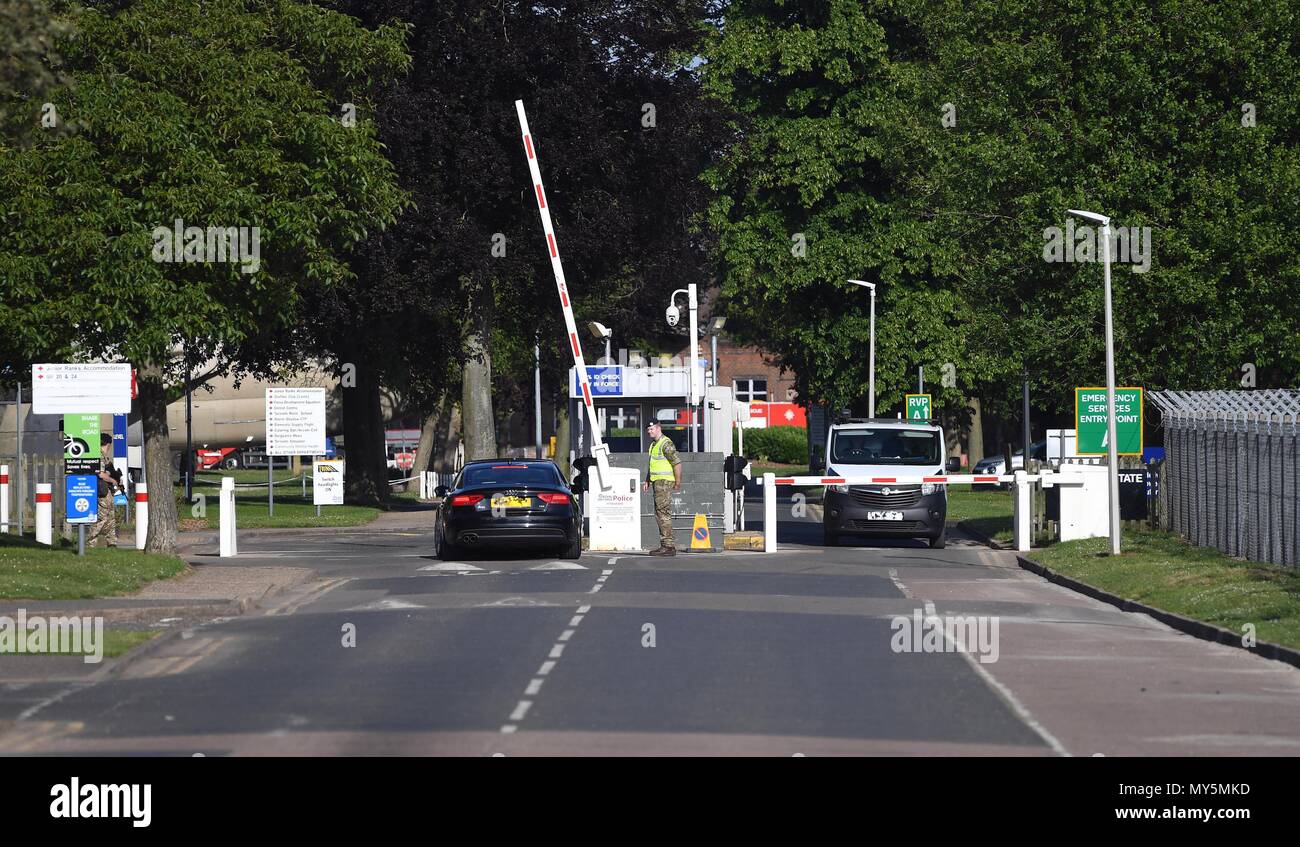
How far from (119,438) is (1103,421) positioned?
18.5 m

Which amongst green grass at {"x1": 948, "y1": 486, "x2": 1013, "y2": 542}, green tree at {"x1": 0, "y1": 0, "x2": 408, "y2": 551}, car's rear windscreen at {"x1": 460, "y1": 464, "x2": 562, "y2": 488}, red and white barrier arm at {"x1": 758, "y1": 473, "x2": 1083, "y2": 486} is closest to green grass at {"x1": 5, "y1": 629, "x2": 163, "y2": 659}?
green tree at {"x1": 0, "y1": 0, "x2": 408, "y2": 551}

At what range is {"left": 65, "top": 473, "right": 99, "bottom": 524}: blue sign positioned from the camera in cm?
2502

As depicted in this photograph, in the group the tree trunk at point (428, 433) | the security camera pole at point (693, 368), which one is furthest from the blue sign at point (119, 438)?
the tree trunk at point (428, 433)

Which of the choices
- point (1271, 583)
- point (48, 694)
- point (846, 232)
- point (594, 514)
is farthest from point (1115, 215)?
point (48, 694)

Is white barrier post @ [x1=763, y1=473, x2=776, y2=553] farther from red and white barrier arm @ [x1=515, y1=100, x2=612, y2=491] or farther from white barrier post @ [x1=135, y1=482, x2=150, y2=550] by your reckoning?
white barrier post @ [x1=135, y1=482, x2=150, y2=550]

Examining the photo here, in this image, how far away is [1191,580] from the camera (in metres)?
23.0

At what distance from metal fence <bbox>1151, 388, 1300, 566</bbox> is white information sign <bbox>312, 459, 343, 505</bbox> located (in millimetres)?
19147

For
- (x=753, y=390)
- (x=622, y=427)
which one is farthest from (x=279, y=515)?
(x=753, y=390)

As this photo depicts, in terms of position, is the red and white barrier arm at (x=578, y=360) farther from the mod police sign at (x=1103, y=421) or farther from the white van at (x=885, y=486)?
the mod police sign at (x=1103, y=421)

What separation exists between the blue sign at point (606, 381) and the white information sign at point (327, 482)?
8.71 meters

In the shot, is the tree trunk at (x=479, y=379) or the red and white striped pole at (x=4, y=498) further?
the tree trunk at (x=479, y=379)

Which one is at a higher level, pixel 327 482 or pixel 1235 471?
pixel 1235 471

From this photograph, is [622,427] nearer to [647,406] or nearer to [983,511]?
[647,406]

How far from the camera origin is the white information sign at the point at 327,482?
43.5 m
